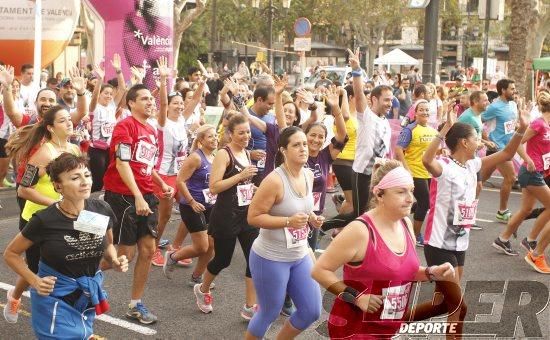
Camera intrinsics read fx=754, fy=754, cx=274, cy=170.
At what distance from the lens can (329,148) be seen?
661 centimetres

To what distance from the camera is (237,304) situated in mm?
6383

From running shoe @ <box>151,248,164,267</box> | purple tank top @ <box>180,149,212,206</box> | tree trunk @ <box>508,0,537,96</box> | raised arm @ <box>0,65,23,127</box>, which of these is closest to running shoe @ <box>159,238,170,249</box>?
running shoe @ <box>151,248,164,267</box>

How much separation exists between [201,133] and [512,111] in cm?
574

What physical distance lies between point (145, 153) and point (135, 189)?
41cm

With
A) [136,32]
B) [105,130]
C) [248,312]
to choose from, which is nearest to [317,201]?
[248,312]

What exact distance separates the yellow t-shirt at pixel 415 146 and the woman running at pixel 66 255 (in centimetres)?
486

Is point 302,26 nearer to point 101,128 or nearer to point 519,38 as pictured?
point 519,38

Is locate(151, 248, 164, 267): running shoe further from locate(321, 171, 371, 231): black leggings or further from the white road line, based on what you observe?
locate(321, 171, 371, 231): black leggings

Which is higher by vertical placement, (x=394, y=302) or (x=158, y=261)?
(x=394, y=302)

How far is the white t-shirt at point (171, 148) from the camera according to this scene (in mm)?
7711

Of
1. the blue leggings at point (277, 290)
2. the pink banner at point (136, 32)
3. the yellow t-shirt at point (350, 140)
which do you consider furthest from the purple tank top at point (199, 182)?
the pink banner at point (136, 32)

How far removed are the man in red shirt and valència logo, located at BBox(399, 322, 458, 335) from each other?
2.69m

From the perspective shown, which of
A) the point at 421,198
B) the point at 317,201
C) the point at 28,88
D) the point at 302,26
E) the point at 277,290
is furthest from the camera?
the point at 302,26

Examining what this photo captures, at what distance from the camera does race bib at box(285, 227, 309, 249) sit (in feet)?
15.3
